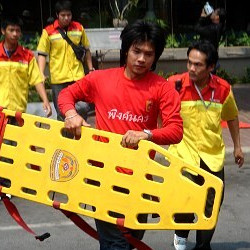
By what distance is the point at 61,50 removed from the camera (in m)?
8.77

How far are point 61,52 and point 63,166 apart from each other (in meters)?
5.08

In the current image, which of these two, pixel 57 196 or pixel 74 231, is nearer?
pixel 74 231

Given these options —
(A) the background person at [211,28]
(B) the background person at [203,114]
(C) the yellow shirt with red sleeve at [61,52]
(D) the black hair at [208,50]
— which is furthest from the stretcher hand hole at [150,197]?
(A) the background person at [211,28]

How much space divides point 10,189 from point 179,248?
171 cm

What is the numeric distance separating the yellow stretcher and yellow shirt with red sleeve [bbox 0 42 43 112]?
10.3ft

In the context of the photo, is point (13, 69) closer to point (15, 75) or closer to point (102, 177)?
point (15, 75)

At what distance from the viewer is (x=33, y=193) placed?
4.11 m

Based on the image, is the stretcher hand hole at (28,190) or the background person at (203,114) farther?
the background person at (203,114)

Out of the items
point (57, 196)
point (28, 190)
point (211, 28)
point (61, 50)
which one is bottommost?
point (57, 196)

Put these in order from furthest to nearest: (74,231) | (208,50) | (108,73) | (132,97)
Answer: (74,231)
(208,50)
(108,73)
(132,97)

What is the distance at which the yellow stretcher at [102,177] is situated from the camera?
367 centimetres

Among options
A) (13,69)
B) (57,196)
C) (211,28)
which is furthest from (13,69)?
(211,28)

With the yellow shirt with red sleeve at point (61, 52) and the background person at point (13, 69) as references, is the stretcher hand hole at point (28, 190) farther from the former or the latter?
the yellow shirt with red sleeve at point (61, 52)

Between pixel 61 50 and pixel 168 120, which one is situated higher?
pixel 168 120
